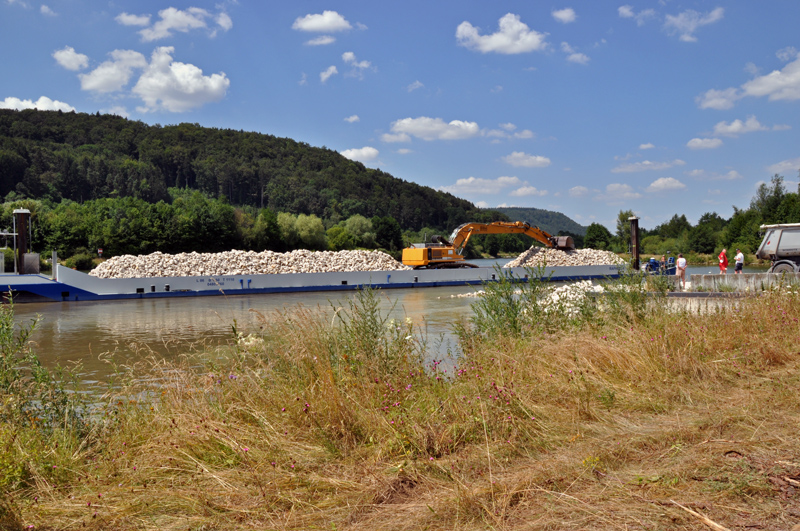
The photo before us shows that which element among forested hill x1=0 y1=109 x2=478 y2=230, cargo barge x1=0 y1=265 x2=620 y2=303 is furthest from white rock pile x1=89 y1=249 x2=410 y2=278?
forested hill x1=0 y1=109 x2=478 y2=230

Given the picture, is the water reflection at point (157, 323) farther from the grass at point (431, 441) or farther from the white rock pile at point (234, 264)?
the white rock pile at point (234, 264)

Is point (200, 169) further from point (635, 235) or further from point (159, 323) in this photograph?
point (159, 323)

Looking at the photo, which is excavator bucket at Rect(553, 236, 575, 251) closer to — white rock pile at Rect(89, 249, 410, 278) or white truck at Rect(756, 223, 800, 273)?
white rock pile at Rect(89, 249, 410, 278)

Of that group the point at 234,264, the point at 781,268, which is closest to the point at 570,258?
the point at 234,264

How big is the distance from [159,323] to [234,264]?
1600 cm

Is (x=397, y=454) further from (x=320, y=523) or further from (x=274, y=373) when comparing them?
(x=274, y=373)

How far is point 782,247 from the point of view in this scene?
1703 centimetres

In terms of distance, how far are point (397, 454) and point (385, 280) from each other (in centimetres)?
2924

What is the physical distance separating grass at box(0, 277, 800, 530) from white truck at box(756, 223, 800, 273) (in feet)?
41.7

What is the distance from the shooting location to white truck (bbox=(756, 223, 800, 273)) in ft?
55.0

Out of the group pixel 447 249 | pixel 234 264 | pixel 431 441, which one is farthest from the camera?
pixel 447 249

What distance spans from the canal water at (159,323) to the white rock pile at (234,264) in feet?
15.2

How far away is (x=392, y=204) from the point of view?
394ft

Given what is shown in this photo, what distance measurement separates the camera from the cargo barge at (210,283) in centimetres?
2594
